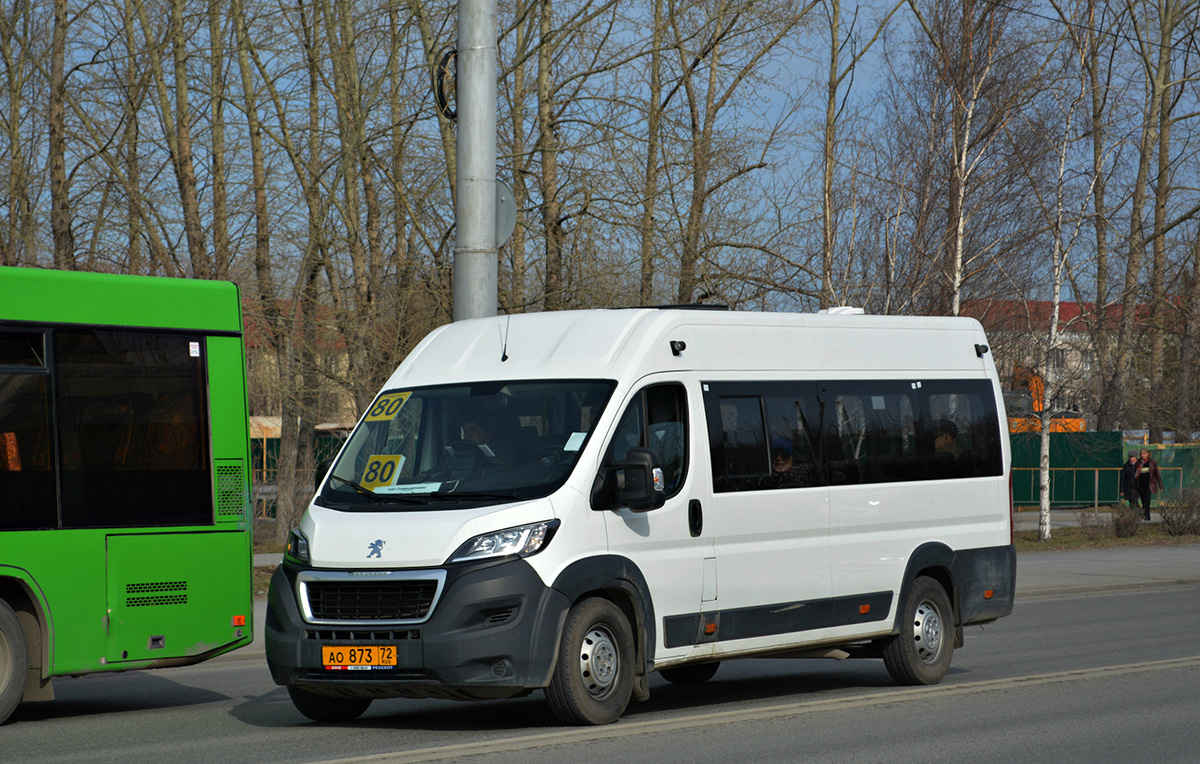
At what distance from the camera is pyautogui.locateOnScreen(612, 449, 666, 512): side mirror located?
8.24 m

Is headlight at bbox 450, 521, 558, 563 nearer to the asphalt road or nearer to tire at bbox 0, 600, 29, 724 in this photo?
the asphalt road

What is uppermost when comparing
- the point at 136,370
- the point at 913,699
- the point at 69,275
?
the point at 69,275

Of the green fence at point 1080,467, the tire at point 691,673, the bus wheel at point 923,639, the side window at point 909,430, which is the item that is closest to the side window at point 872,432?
the side window at point 909,430

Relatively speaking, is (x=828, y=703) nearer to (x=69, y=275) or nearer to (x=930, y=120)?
(x=69, y=275)

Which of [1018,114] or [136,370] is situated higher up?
[1018,114]

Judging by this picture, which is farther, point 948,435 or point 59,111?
point 59,111

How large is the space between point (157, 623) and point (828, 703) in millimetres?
4309

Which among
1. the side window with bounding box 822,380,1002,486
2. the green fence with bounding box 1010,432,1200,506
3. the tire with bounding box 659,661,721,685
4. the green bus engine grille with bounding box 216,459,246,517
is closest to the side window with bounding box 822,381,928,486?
the side window with bounding box 822,380,1002,486

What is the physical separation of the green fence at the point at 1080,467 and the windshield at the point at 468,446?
101 feet

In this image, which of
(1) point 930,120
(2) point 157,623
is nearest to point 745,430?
(2) point 157,623

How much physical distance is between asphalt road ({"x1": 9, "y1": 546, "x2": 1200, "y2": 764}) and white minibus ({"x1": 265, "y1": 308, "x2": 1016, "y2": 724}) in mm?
354

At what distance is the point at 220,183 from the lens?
20.5 metres

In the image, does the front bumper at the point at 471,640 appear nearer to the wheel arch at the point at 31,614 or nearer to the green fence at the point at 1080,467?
the wheel arch at the point at 31,614

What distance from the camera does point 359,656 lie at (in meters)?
7.94
